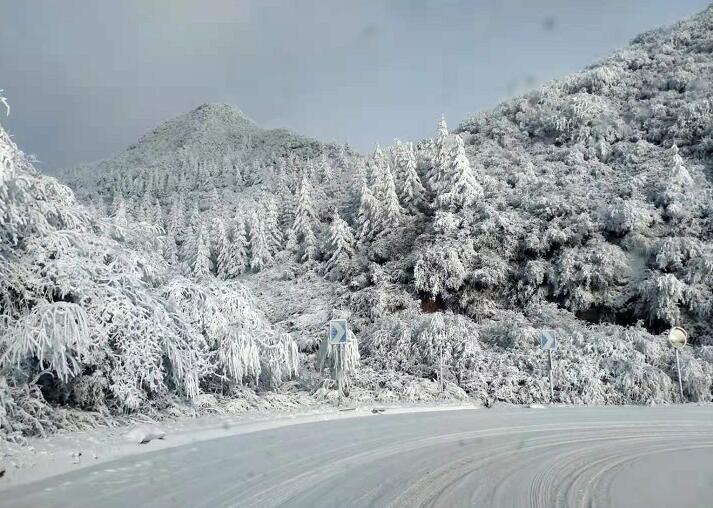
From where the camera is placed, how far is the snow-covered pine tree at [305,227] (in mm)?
33981

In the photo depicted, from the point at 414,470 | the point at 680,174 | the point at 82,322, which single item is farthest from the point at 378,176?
the point at 414,470

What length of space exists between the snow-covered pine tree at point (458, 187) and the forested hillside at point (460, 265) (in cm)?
12

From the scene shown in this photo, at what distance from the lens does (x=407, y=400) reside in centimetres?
1437

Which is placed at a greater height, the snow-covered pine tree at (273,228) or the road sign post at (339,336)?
the snow-covered pine tree at (273,228)

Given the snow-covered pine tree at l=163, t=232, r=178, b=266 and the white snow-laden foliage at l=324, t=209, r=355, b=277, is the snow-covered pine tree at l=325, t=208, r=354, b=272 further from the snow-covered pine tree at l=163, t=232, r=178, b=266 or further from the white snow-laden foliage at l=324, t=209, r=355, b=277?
the snow-covered pine tree at l=163, t=232, r=178, b=266

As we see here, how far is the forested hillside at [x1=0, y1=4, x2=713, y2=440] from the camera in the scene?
33.2 ft

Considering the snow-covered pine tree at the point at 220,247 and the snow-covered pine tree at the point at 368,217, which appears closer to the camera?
the snow-covered pine tree at the point at 368,217

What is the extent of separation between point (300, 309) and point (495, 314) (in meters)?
9.57

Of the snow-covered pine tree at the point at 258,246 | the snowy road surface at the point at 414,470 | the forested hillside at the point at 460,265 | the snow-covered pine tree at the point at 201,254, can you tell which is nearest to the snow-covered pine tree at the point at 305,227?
the forested hillside at the point at 460,265

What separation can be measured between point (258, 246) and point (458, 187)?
55.0ft

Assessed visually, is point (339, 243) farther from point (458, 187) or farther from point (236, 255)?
point (236, 255)

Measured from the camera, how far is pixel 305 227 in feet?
118

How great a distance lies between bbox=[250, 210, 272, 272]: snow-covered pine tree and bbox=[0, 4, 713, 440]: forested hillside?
0.58 feet

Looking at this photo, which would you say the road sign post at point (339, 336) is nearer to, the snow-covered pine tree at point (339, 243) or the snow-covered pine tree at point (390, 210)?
the snow-covered pine tree at point (339, 243)
